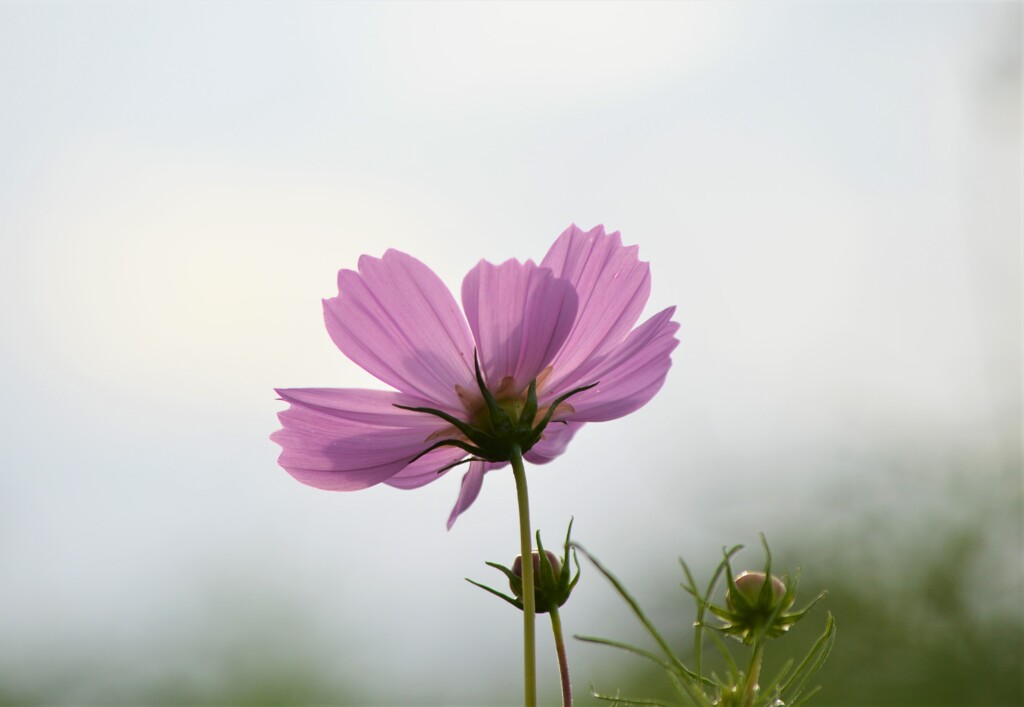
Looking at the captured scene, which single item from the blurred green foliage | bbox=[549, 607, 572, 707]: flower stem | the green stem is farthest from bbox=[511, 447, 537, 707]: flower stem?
the blurred green foliage

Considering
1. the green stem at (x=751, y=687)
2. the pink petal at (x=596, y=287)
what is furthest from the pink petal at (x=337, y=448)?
the green stem at (x=751, y=687)

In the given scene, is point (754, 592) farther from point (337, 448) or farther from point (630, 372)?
point (337, 448)

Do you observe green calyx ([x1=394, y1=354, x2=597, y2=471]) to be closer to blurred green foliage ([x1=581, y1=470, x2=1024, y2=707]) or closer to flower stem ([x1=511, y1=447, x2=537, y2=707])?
flower stem ([x1=511, y1=447, x2=537, y2=707])

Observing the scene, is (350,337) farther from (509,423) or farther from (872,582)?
(872,582)

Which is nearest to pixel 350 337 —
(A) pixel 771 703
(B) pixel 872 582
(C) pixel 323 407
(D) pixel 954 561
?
(C) pixel 323 407

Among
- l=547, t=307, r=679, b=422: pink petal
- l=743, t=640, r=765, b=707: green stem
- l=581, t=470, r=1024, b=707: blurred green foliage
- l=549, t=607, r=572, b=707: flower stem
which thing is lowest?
l=581, t=470, r=1024, b=707: blurred green foliage

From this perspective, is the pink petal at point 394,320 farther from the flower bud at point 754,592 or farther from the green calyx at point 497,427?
the flower bud at point 754,592
